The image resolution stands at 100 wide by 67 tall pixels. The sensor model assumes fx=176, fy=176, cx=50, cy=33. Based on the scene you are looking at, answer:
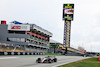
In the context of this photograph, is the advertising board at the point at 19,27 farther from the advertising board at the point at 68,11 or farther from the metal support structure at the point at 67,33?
the advertising board at the point at 68,11

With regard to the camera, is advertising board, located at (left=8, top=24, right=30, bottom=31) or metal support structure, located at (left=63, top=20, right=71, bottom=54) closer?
advertising board, located at (left=8, top=24, right=30, bottom=31)

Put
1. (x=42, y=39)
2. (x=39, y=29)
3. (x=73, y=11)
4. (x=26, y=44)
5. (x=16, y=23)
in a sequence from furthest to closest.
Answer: (x=73, y=11) < (x=42, y=39) < (x=39, y=29) < (x=16, y=23) < (x=26, y=44)

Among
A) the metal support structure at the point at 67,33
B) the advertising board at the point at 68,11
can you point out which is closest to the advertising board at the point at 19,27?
the metal support structure at the point at 67,33

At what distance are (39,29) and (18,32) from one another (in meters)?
11.6

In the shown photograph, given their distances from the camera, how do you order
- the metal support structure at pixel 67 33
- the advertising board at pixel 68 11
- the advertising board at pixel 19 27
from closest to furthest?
the advertising board at pixel 19 27
the metal support structure at pixel 67 33
the advertising board at pixel 68 11

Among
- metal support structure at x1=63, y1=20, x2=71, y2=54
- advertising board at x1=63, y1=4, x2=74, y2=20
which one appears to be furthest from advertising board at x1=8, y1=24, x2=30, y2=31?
advertising board at x1=63, y1=4, x2=74, y2=20

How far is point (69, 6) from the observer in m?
122

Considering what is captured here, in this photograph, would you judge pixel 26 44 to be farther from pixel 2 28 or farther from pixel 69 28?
pixel 69 28

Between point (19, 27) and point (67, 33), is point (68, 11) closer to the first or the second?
point (67, 33)

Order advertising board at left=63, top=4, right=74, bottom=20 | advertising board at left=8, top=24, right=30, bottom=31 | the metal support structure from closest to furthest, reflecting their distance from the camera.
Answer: advertising board at left=8, top=24, right=30, bottom=31 → the metal support structure → advertising board at left=63, top=4, right=74, bottom=20

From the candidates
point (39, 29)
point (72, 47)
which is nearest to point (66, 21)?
point (72, 47)

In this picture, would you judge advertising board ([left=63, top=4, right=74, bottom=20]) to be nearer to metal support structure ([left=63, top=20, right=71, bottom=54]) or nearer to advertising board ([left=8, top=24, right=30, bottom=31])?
metal support structure ([left=63, top=20, right=71, bottom=54])

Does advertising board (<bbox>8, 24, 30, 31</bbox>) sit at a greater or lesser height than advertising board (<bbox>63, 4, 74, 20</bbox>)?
lesser

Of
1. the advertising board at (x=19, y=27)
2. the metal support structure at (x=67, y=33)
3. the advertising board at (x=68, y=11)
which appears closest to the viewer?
the advertising board at (x=19, y=27)
